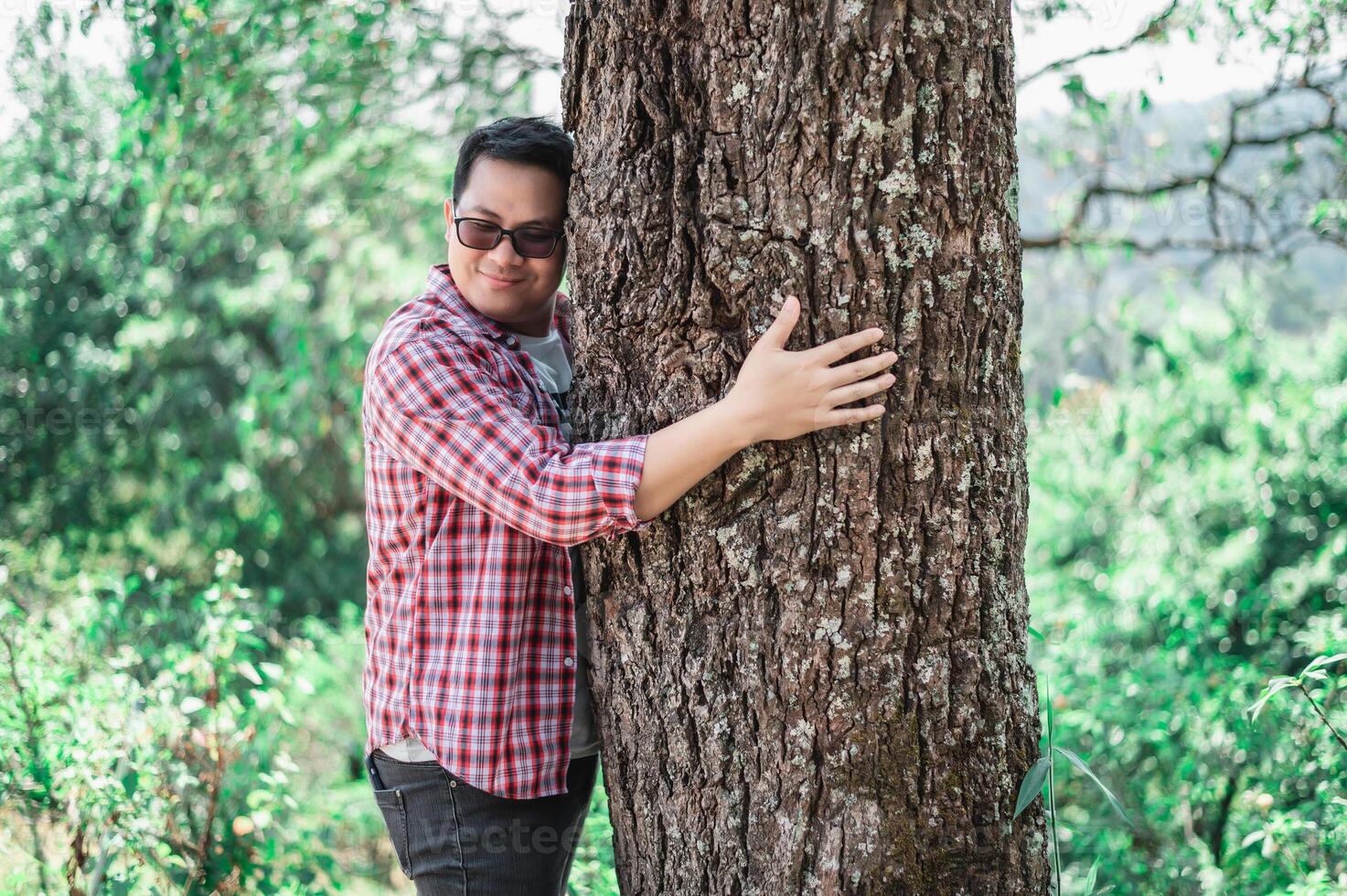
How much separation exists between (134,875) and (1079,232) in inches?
184

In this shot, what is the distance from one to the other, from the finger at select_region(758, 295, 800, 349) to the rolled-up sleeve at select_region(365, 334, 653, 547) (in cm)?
25

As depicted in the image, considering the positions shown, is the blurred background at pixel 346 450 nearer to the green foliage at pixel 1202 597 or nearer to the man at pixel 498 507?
the green foliage at pixel 1202 597

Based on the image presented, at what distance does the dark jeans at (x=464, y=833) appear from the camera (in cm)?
177

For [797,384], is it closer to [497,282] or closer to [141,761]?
[497,282]

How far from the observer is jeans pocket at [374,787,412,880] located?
5.98 ft

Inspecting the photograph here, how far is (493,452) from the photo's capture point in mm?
1560

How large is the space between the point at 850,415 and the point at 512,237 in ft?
2.35

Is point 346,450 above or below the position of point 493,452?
above

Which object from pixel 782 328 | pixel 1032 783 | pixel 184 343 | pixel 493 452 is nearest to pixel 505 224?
pixel 493 452

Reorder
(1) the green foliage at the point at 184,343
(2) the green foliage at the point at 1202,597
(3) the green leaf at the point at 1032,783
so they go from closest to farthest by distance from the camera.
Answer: (3) the green leaf at the point at 1032,783 → (2) the green foliage at the point at 1202,597 → (1) the green foliage at the point at 184,343

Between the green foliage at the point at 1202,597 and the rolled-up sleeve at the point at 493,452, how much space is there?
193cm

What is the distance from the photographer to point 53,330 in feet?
28.3

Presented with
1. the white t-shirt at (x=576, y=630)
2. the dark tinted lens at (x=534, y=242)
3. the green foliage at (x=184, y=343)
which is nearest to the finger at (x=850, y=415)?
the white t-shirt at (x=576, y=630)

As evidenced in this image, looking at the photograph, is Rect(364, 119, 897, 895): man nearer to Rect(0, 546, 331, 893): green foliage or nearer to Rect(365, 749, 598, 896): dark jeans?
Rect(365, 749, 598, 896): dark jeans
